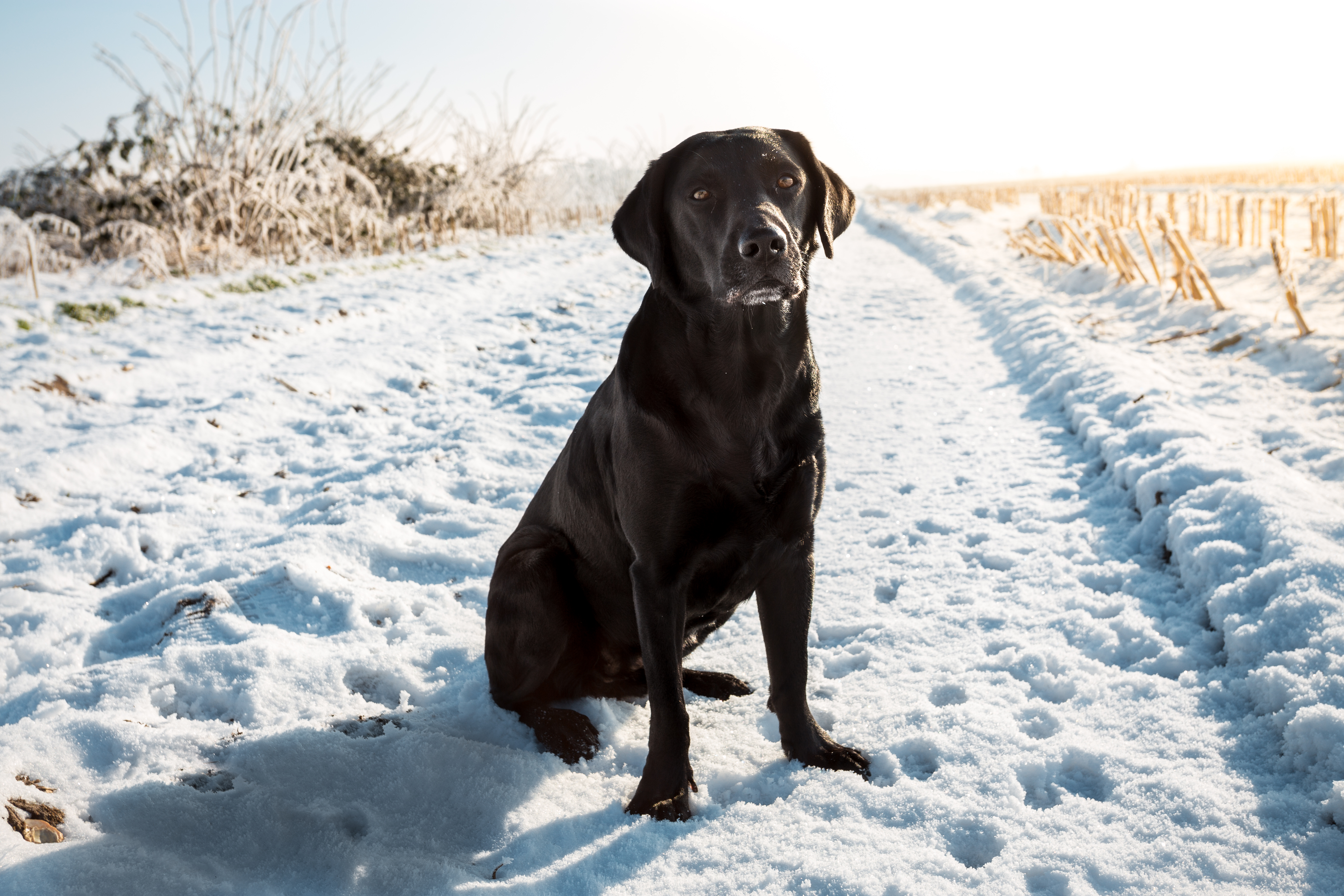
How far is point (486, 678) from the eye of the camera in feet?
7.82

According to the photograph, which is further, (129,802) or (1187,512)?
(1187,512)

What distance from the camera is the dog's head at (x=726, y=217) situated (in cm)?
196

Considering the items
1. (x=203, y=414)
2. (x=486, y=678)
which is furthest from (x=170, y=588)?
(x=203, y=414)

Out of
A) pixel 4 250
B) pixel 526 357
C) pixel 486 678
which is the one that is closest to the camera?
pixel 486 678

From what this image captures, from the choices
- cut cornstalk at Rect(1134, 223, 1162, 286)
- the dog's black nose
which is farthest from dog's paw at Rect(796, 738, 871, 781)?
cut cornstalk at Rect(1134, 223, 1162, 286)

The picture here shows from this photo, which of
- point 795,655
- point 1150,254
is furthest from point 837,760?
point 1150,254

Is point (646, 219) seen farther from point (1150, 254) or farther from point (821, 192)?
point (1150, 254)

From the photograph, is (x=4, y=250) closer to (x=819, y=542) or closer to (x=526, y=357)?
(x=526, y=357)

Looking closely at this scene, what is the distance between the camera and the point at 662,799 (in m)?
1.87

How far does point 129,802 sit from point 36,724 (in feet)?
1.55

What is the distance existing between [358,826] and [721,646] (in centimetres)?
138

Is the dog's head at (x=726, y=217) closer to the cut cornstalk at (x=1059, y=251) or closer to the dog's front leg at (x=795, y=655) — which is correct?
the dog's front leg at (x=795, y=655)

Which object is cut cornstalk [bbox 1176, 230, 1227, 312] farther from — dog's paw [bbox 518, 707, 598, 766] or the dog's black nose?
dog's paw [bbox 518, 707, 598, 766]

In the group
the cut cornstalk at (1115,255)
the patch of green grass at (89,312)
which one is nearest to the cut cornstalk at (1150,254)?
the cut cornstalk at (1115,255)
